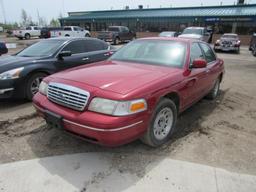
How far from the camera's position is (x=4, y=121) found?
4.21 meters

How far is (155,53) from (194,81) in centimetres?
87

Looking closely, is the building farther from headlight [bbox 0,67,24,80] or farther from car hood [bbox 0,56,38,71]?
headlight [bbox 0,67,24,80]

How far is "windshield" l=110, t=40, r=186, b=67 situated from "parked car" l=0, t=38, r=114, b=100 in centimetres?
199

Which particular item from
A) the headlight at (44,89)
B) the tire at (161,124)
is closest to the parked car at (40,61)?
the headlight at (44,89)

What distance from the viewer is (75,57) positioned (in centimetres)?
612

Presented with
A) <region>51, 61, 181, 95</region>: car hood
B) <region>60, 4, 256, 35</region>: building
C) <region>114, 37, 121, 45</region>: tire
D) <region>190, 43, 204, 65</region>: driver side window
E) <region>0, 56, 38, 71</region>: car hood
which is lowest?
<region>114, 37, 121, 45</region>: tire

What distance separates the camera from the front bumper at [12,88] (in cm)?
466

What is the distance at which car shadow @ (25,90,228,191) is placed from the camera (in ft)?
8.88

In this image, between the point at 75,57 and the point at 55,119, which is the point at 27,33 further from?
the point at 55,119

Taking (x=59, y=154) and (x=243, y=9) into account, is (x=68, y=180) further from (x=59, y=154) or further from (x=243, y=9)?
(x=243, y=9)

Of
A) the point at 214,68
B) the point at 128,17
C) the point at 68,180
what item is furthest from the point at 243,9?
the point at 68,180

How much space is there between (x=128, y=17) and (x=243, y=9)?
54.1ft

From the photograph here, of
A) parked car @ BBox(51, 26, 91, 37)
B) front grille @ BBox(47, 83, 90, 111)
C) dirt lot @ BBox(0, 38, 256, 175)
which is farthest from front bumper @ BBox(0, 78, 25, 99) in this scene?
parked car @ BBox(51, 26, 91, 37)

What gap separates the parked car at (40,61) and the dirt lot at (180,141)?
1.50 feet
